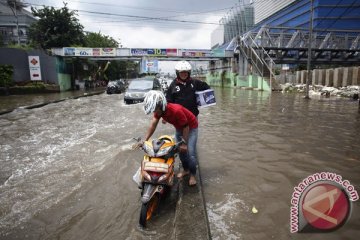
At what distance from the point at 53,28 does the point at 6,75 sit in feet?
42.8

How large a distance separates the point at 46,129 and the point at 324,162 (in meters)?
8.35

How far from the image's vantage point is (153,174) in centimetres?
346

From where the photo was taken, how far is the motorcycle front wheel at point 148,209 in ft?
10.8

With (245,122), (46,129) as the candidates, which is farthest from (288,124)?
(46,129)

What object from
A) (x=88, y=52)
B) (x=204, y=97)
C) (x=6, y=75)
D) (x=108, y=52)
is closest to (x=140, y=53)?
(x=108, y=52)

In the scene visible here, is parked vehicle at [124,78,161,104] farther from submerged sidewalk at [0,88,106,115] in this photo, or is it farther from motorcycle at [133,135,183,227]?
motorcycle at [133,135,183,227]

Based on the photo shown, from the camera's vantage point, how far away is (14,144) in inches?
295

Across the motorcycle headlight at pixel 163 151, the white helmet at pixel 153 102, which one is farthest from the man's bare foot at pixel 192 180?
the white helmet at pixel 153 102

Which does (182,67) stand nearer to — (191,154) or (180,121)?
(180,121)

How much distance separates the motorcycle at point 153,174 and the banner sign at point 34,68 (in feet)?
91.7

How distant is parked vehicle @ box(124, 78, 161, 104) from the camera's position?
1655cm

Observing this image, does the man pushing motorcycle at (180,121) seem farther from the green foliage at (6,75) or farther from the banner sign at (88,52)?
the banner sign at (88,52)

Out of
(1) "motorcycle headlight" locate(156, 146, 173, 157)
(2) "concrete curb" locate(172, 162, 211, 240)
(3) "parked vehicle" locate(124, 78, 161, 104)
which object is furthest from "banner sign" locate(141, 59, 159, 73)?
(1) "motorcycle headlight" locate(156, 146, 173, 157)

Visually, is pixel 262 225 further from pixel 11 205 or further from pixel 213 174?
pixel 11 205
